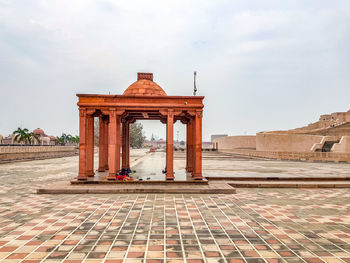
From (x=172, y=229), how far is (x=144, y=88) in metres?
7.36

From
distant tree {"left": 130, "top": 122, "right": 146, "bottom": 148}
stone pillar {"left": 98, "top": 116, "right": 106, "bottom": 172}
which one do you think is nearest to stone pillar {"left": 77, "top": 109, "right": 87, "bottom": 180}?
stone pillar {"left": 98, "top": 116, "right": 106, "bottom": 172}

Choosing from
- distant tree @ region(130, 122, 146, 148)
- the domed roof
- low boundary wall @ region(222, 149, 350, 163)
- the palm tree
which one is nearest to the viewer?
the domed roof

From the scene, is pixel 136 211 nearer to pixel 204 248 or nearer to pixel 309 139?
pixel 204 248

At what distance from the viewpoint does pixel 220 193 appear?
329 inches

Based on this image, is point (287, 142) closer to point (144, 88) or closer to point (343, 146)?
point (343, 146)

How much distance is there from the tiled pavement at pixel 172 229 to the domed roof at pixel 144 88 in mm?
5058

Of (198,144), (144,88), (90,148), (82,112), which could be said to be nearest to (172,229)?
(198,144)

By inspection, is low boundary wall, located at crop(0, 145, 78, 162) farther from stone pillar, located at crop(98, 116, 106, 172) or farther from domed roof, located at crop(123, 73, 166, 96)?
domed roof, located at crop(123, 73, 166, 96)

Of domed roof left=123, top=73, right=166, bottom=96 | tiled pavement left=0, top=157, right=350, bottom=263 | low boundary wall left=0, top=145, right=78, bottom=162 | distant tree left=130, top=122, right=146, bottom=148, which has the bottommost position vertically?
tiled pavement left=0, top=157, right=350, bottom=263

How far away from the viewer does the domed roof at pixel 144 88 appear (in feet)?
34.4

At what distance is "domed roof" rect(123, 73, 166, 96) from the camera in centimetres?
1049

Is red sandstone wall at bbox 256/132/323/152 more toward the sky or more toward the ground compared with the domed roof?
more toward the ground

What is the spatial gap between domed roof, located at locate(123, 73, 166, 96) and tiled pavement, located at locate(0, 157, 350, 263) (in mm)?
5058

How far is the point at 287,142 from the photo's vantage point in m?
33.1
